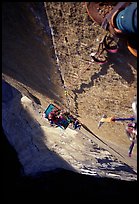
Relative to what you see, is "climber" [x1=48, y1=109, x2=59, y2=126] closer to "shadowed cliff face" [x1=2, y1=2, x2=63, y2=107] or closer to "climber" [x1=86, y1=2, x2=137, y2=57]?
"shadowed cliff face" [x1=2, y1=2, x2=63, y2=107]

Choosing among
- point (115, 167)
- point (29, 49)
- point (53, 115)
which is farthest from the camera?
point (115, 167)

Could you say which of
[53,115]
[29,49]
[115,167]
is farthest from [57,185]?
[29,49]

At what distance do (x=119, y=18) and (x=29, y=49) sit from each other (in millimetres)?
780

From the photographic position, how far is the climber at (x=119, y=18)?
115cm

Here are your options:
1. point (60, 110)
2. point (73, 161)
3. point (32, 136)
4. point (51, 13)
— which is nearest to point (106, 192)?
point (73, 161)

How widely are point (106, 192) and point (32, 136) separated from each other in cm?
220

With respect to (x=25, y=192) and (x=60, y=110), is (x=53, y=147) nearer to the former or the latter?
(x=60, y=110)

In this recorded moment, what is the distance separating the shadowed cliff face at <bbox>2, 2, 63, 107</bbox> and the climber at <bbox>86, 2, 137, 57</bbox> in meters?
0.29

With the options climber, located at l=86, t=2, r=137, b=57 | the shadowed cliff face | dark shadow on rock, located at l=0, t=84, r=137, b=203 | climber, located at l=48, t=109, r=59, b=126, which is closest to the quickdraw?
climber, located at l=86, t=2, r=137, b=57

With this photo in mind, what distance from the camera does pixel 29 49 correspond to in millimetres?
1852

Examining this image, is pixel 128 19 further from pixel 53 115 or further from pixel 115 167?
pixel 115 167

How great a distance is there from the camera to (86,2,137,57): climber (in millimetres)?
1146

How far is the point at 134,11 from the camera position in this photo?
1.12 m

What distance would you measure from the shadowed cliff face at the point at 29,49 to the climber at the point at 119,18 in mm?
286
